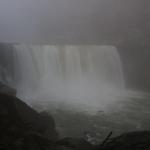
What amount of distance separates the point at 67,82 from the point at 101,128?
4.66 metres

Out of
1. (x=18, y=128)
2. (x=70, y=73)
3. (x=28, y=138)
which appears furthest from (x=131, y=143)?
(x=70, y=73)

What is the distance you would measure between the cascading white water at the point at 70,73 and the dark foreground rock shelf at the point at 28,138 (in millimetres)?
6161

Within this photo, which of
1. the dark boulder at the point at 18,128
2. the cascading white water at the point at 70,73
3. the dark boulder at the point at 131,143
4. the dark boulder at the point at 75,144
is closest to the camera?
the dark boulder at the point at 131,143

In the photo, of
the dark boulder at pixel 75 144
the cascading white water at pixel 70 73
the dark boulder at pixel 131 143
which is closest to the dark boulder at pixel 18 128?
the dark boulder at pixel 75 144

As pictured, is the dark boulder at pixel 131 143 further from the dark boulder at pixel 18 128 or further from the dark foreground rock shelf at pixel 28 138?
the dark boulder at pixel 18 128

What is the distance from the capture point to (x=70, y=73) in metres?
12.0

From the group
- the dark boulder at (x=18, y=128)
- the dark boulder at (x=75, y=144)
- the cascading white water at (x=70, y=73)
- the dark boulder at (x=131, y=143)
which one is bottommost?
the cascading white water at (x=70, y=73)

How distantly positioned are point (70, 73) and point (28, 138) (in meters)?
9.07

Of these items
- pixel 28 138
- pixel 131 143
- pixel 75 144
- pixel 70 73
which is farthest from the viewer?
pixel 70 73

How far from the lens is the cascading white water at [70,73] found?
10.8 metres

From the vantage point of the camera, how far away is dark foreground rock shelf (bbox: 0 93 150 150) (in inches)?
105

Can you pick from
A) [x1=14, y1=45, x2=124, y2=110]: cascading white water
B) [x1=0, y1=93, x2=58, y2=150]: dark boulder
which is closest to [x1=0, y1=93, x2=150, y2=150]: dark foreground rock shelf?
[x1=0, y1=93, x2=58, y2=150]: dark boulder

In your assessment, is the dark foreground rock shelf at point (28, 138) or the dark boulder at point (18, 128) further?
the dark boulder at point (18, 128)

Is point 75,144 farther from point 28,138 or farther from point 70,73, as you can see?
point 70,73
